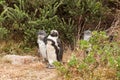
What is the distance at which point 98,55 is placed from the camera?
5297 millimetres

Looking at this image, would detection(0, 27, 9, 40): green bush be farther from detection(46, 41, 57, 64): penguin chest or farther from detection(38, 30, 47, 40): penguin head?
detection(46, 41, 57, 64): penguin chest

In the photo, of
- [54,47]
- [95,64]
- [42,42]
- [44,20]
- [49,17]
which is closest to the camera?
[95,64]

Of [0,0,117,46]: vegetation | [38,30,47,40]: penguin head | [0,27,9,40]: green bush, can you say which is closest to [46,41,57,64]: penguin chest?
[38,30,47,40]: penguin head

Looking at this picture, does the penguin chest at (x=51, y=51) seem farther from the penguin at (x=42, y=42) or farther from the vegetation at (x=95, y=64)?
the vegetation at (x=95, y=64)

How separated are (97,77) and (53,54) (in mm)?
1554

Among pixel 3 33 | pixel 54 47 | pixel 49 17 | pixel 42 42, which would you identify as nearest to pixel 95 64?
pixel 54 47

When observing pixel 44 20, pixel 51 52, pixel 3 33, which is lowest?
pixel 51 52

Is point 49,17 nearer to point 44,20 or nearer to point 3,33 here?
point 44,20

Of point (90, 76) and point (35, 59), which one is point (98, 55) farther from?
point (35, 59)

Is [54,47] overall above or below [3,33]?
below

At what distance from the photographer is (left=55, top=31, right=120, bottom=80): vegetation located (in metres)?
4.97

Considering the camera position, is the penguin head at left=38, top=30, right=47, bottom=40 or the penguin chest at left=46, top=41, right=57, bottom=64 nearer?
the penguin chest at left=46, top=41, right=57, bottom=64

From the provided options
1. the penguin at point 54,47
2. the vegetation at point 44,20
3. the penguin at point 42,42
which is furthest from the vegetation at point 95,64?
the vegetation at point 44,20

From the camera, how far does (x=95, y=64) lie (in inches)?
204
